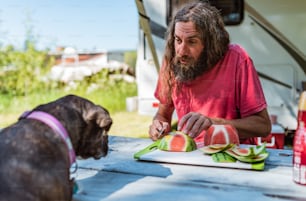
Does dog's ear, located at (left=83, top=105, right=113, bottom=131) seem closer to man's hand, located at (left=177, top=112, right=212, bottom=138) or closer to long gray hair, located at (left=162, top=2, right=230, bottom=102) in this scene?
man's hand, located at (left=177, top=112, right=212, bottom=138)

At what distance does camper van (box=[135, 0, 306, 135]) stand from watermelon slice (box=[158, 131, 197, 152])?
3.10 meters

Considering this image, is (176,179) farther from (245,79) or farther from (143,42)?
(143,42)

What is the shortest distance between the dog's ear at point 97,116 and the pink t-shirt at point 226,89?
116 cm

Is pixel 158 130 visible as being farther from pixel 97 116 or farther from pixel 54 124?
pixel 54 124

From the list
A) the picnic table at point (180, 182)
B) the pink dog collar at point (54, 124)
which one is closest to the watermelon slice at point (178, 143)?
the picnic table at point (180, 182)

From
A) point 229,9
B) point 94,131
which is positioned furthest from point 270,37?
point 94,131

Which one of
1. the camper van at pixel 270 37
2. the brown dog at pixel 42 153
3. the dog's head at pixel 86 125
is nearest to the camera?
the brown dog at pixel 42 153

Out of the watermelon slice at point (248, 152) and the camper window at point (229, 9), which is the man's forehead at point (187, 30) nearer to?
the watermelon slice at point (248, 152)

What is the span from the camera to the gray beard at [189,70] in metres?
2.06

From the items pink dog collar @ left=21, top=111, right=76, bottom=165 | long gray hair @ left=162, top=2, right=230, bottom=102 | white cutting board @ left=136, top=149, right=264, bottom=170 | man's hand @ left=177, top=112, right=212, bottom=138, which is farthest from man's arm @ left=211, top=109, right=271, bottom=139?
pink dog collar @ left=21, top=111, right=76, bottom=165

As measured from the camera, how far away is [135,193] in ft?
3.61

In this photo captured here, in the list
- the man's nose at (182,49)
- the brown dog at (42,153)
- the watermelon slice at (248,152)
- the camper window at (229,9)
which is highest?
the camper window at (229,9)

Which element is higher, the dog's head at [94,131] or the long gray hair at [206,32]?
the long gray hair at [206,32]

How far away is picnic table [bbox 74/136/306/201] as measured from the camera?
1.08 metres
